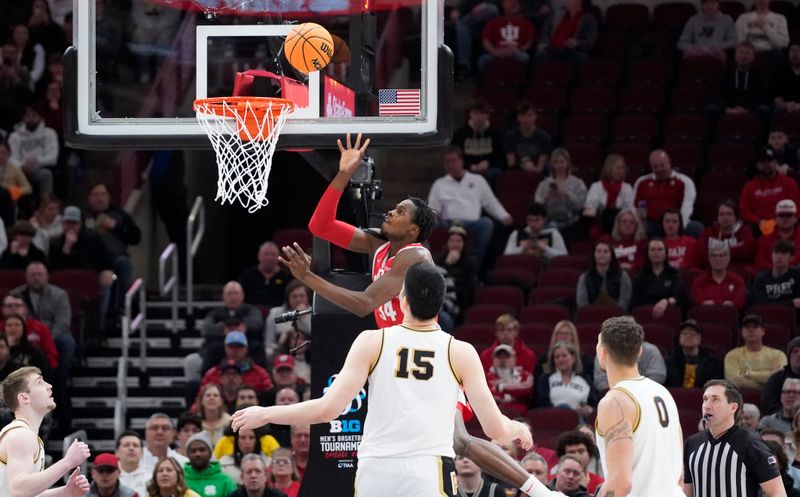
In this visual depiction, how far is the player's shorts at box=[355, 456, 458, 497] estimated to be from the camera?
6301 millimetres

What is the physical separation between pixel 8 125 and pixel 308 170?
3825 millimetres

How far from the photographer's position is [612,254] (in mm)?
14117

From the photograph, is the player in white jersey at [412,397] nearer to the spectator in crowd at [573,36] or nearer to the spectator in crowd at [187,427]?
the spectator in crowd at [187,427]

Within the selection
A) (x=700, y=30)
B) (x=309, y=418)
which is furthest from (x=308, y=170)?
(x=309, y=418)

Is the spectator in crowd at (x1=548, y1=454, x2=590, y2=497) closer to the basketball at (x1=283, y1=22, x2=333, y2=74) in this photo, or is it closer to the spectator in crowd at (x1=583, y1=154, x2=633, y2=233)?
the basketball at (x1=283, y1=22, x2=333, y2=74)

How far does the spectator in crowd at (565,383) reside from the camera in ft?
41.8

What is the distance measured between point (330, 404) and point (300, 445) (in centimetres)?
579

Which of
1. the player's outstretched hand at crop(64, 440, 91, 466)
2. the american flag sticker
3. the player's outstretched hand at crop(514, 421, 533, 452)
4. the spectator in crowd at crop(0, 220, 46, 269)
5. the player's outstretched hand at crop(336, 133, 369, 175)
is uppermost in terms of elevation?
the american flag sticker

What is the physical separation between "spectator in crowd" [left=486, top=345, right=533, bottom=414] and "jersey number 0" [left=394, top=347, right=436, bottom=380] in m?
6.68

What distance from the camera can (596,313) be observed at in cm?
1384

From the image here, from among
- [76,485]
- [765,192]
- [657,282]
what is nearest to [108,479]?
[76,485]

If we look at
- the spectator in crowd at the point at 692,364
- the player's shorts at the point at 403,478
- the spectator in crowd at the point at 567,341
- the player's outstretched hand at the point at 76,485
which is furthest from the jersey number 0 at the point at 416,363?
the spectator in crowd at the point at 692,364

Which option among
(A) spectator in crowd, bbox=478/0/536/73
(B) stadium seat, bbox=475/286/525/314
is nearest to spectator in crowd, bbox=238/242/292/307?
(B) stadium seat, bbox=475/286/525/314

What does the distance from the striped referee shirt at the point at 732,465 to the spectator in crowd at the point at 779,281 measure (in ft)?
18.5
